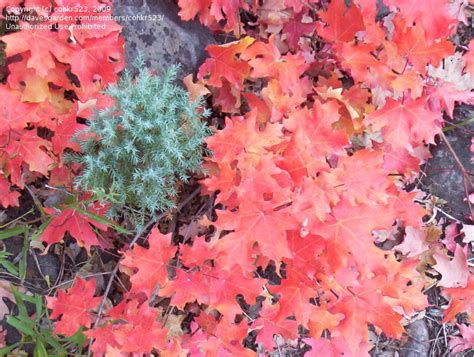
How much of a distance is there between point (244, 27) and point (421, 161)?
108cm

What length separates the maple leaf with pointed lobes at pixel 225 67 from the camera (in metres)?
2.06

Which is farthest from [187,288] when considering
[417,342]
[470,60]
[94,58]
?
[470,60]

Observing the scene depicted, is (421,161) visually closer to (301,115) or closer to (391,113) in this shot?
(391,113)

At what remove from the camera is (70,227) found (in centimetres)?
192

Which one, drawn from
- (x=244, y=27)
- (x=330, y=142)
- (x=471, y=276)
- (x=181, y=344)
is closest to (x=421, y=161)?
(x=471, y=276)

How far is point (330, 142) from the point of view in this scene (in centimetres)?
169

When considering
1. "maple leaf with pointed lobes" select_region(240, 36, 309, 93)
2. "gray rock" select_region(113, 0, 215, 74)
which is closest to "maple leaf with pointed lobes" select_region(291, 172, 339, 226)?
"maple leaf with pointed lobes" select_region(240, 36, 309, 93)

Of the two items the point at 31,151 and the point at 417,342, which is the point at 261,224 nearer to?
the point at 31,151

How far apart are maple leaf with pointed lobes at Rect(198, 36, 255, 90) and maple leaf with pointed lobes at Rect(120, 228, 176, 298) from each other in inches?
27.6

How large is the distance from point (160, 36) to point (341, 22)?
2.55 feet

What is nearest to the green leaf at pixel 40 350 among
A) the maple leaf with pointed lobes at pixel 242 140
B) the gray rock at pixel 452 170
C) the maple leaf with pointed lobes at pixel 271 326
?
the maple leaf with pointed lobes at pixel 271 326

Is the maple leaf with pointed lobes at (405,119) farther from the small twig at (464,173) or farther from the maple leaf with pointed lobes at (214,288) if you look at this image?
the maple leaf with pointed lobes at (214,288)

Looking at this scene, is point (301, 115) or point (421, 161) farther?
point (421, 161)

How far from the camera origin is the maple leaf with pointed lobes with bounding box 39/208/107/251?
1.92 m
